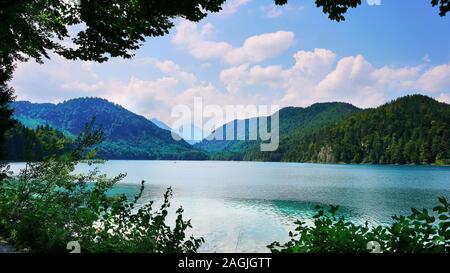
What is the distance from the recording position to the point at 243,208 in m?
43.4

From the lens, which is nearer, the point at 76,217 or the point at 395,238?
the point at 395,238

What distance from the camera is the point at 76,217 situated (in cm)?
1041

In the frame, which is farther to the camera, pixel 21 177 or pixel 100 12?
pixel 21 177

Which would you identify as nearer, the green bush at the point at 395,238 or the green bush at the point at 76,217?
the green bush at the point at 395,238

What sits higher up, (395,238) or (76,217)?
(395,238)

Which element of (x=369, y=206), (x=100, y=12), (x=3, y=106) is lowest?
(x=369, y=206)

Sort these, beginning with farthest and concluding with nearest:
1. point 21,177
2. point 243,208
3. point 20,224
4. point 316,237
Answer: point 243,208 < point 21,177 < point 20,224 < point 316,237

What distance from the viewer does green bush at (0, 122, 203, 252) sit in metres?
9.17

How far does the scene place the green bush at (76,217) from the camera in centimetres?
917

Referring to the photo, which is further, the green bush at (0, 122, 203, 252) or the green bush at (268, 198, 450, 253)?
the green bush at (0, 122, 203, 252)

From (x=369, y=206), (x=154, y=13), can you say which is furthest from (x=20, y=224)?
(x=369, y=206)

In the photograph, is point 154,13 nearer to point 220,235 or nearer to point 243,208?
point 220,235
